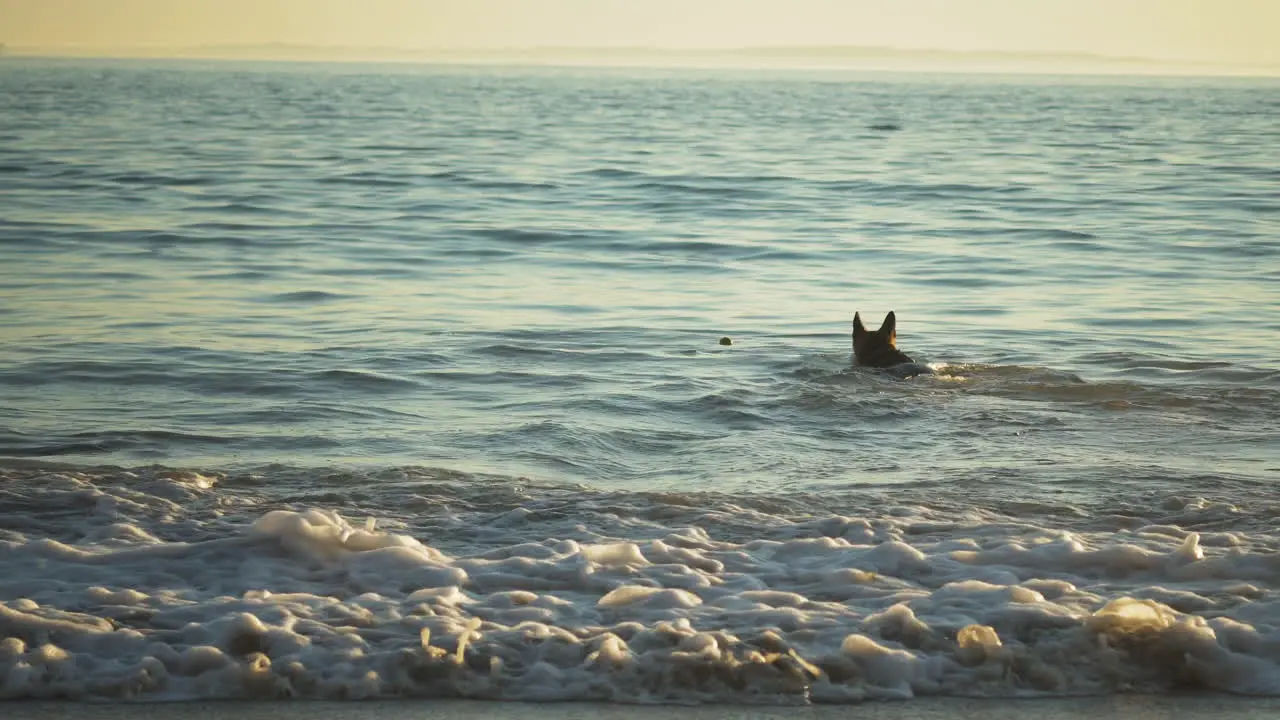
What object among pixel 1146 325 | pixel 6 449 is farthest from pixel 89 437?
pixel 1146 325

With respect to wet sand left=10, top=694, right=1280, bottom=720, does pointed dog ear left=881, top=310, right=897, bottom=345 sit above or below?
above

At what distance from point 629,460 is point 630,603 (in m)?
2.82

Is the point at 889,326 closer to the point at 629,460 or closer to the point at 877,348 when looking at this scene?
the point at 877,348

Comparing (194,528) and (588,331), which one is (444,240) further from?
(194,528)

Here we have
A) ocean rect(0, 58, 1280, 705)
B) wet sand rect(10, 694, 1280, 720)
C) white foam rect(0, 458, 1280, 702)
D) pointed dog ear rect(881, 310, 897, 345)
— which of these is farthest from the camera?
pointed dog ear rect(881, 310, 897, 345)

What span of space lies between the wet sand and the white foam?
0.28 ft

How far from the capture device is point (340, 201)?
89.4 feet

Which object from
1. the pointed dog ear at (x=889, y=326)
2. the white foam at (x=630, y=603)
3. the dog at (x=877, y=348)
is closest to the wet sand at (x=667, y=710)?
the white foam at (x=630, y=603)

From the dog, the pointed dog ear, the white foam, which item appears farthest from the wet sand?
the dog

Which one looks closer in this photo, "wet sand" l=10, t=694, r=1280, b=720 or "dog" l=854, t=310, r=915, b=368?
"wet sand" l=10, t=694, r=1280, b=720

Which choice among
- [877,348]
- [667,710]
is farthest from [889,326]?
[667,710]

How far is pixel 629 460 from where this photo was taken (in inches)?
329

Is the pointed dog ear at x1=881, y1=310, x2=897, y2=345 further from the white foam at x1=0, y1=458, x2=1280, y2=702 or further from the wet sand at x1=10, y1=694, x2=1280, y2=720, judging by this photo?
the wet sand at x1=10, y1=694, x2=1280, y2=720

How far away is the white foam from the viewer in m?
4.91
